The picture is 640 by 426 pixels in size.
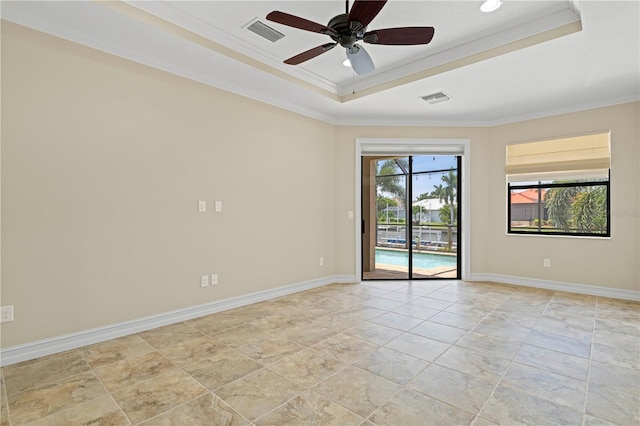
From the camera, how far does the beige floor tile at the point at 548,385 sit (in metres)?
2.06

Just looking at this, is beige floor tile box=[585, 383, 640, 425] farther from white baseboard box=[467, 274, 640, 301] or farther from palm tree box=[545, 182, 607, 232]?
palm tree box=[545, 182, 607, 232]

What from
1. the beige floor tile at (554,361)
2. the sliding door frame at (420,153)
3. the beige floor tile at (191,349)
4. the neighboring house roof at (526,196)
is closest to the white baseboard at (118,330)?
the beige floor tile at (191,349)

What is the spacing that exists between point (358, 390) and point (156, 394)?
1362 millimetres

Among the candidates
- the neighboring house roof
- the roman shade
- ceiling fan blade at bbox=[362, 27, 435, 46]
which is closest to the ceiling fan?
ceiling fan blade at bbox=[362, 27, 435, 46]

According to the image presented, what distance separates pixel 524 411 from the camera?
6.37 ft

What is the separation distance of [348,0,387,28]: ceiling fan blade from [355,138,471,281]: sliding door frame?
330 cm

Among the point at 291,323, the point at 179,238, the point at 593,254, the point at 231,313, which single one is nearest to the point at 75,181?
the point at 179,238

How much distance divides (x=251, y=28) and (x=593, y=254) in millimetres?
5493

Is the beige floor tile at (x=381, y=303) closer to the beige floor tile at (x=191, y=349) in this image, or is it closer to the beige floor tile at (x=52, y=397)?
the beige floor tile at (x=191, y=349)

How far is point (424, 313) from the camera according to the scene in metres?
3.79

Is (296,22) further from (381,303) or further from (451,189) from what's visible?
(451,189)

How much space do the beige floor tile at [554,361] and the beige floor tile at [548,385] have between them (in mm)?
89

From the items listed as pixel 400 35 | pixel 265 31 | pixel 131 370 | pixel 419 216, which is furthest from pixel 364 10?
pixel 419 216

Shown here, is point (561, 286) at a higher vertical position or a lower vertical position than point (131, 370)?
higher
